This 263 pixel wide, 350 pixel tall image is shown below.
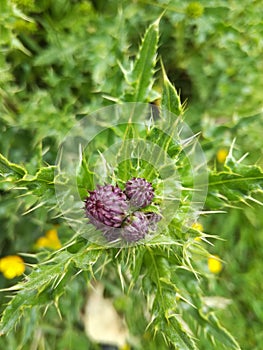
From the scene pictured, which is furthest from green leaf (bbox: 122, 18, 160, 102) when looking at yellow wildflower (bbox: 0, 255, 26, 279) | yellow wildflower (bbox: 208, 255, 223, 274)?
yellow wildflower (bbox: 208, 255, 223, 274)

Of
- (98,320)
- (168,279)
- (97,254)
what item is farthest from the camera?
(98,320)

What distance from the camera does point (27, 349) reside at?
298cm

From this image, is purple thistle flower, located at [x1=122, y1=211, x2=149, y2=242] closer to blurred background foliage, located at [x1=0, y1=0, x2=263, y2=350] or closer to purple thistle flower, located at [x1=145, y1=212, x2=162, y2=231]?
purple thistle flower, located at [x1=145, y1=212, x2=162, y2=231]

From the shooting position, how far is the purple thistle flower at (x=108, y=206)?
154cm

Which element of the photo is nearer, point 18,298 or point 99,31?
point 18,298

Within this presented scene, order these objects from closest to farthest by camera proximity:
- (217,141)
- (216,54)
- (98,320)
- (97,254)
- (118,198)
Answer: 1. (118,198)
2. (97,254)
3. (217,141)
4. (216,54)
5. (98,320)

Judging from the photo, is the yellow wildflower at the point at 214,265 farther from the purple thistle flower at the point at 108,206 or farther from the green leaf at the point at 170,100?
the purple thistle flower at the point at 108,206

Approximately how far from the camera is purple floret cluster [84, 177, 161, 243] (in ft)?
5.08

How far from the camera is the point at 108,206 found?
1540 mm

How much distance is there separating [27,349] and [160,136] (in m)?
1.87

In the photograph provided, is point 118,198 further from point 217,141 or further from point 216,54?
point 216,54

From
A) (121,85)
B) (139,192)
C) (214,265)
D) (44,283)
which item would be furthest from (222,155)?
(44,283)

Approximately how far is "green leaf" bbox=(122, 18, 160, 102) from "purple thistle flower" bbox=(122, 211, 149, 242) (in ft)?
2.31

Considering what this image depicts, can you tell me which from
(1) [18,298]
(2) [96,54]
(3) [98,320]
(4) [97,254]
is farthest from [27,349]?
(2) [96,54]
